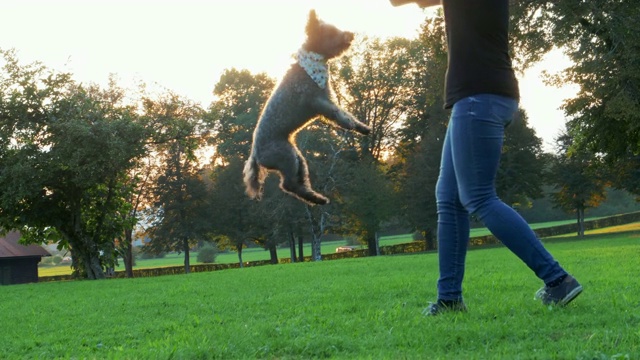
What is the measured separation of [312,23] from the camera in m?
4.05

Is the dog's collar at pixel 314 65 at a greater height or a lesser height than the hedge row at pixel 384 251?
greater

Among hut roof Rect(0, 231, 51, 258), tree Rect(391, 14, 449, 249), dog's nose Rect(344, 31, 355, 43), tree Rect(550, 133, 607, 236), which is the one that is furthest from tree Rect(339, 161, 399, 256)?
dog's nose Rect(344, 31, 355, 43)

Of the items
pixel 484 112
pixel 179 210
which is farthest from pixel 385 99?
pixel 484 112

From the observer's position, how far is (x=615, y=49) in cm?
2594

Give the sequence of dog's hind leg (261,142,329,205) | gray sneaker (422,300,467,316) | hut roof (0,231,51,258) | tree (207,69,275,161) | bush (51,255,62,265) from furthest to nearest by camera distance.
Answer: bush (51,255,62,265)
hut roof (0,231,51,258)
tree (207,69,275,161)
gray sneaker (422,300,467,316)
dog's hind leg (261,142,329,205)

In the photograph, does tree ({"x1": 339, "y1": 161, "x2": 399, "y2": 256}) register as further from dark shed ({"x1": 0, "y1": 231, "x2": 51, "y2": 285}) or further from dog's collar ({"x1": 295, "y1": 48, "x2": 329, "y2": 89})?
dog's collar ({"x1": 295, "y1": 48, "x2": 329, "y2": 89})

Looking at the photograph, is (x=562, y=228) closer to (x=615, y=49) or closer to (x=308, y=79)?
(x=615, y=49)

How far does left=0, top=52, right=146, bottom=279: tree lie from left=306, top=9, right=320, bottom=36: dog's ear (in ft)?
78.0

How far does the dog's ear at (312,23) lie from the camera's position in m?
4.02

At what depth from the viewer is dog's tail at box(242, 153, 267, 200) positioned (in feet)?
14.1

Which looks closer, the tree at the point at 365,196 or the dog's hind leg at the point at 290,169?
the dog's hind leg at the point at 290,169

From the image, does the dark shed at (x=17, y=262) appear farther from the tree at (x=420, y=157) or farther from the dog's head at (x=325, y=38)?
the dog's head at (x=325, y=38)

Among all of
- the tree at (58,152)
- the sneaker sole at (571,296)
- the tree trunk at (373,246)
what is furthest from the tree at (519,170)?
the sneaker sole at (571,296)

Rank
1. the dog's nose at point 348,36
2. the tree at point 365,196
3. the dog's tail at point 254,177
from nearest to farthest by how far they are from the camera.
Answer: the dog's nose at point 348,36, the dog's tail at point 254,177, the tree at point 365,196
